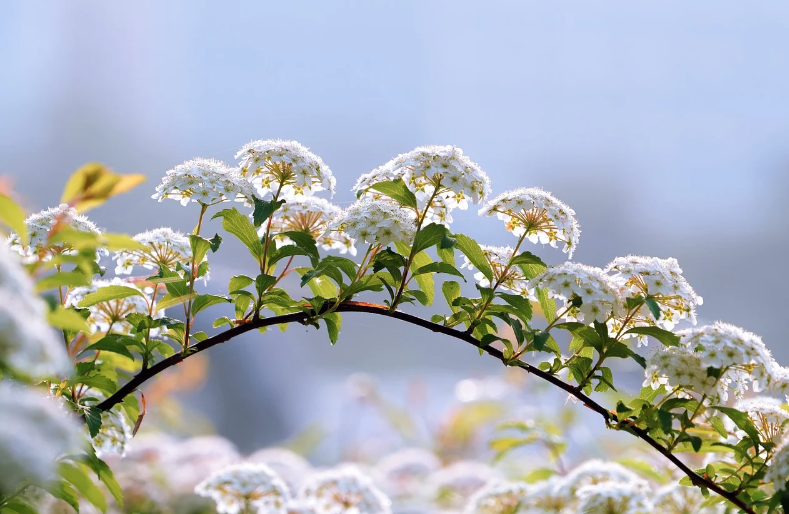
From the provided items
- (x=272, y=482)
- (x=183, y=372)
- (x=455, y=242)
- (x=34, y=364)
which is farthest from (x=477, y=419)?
(x=34, y=364)

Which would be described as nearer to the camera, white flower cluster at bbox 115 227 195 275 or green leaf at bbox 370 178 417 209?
green leaf at bbox 370 178 417 209

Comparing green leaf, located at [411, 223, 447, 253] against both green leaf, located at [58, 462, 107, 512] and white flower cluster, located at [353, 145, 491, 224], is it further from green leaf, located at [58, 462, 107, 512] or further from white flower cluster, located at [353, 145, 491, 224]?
green leaf, located at [58, 462, 107, 512]

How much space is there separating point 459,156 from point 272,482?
3.38 ft

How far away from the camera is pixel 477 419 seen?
3834 millimetres

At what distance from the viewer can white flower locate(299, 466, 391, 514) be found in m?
1.81

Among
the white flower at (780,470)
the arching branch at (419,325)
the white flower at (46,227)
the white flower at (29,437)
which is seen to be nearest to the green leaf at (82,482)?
the white flower at (29,437)

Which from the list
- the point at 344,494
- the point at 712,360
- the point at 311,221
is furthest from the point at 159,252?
the point at 712,360

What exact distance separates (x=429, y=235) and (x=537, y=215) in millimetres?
217

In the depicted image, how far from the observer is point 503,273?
1222 millimetres

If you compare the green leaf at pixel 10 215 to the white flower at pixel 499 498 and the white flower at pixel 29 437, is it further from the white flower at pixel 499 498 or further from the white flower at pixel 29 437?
the white flower at pixel 499 498

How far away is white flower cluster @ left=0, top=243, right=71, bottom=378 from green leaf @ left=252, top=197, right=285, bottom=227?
1.60 ft

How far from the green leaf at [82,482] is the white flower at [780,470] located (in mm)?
948


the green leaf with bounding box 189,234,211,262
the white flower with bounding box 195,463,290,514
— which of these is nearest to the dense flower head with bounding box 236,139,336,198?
the green leaf with bounding box 189,234,211,262

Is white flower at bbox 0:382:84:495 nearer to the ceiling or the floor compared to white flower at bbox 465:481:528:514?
nearer to the floor
